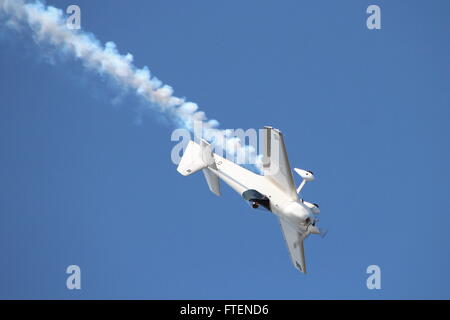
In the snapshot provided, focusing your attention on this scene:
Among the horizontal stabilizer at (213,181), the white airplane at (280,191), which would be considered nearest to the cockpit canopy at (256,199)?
the white airplane at (280,191)

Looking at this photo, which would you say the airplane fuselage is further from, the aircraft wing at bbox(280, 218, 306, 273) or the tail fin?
the aircraft wing at bbox(280, 218, 306, 273)

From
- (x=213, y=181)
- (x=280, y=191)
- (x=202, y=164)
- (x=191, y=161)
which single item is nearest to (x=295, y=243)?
(x=280, y=191)

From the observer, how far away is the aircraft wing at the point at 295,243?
50.2 metres

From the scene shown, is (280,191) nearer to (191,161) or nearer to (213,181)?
(213,181)

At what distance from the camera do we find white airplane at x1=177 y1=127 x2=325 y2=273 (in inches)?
1912

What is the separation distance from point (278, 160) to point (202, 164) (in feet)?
27.6

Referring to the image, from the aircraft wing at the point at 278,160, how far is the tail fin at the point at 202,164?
6.44 meters

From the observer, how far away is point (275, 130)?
159 ft

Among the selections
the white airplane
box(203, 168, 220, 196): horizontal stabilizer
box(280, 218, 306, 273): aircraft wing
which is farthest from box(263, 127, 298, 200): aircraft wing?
box(203, 168, 220, 196): horizontal stabilizer

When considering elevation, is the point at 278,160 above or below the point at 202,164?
below

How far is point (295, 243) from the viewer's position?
50875 millimetres

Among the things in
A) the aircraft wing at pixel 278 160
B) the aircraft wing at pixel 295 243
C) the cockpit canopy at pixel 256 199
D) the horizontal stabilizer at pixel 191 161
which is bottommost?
the aircraft wing at pixel 295 243

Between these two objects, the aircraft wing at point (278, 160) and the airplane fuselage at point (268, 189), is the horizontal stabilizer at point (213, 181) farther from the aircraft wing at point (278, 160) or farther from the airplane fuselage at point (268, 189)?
the aircraft wing at point (278, 160)
